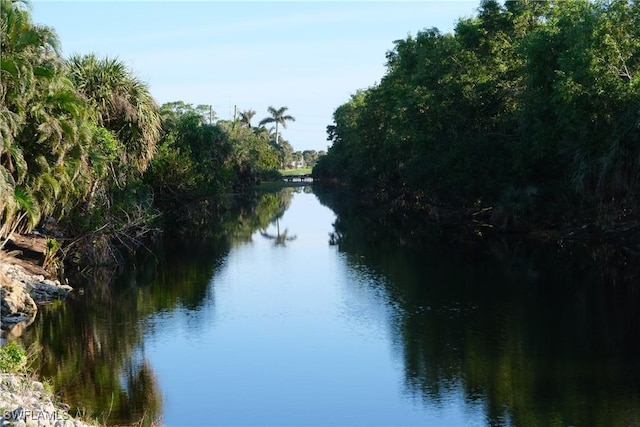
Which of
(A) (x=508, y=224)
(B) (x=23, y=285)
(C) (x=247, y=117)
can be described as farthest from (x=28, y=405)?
(C) (x=247, y=117)

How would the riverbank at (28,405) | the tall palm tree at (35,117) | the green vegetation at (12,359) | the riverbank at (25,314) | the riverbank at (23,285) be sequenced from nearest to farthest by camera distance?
the riverbank at (28,405), the riverbank at (25,314), the green vegetation at (12,359), the tall palm tree at (35,117), the riverbank at (23,285)

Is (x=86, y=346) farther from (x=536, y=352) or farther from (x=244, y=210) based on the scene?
(x=244, y=210)

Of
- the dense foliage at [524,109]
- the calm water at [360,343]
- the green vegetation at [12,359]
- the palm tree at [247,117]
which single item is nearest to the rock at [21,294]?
the calm water at [360,343]

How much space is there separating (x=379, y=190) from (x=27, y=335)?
79.0m

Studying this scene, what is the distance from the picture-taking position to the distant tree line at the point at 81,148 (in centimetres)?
2173

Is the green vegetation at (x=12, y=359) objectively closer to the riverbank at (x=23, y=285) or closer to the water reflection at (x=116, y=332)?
the water reflection at (x=116, y=332)

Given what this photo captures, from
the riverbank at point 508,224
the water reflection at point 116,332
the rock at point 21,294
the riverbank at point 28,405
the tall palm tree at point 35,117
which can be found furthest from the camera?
the riverbank at point 508,224

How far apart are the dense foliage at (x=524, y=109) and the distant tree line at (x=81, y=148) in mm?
17900

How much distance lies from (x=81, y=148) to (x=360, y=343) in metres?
10.7

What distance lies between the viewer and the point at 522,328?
910 inches

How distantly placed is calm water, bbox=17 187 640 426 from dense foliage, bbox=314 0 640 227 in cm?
512

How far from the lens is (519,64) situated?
4756 centimetres

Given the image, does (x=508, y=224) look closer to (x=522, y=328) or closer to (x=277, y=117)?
(x=522, y=328)

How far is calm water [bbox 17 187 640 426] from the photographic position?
16.5 meters
